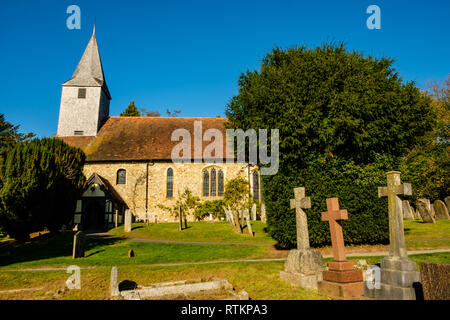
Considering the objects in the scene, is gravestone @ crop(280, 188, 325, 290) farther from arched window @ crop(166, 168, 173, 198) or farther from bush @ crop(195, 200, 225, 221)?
arched window @ crop(166, 168, 173, 198)

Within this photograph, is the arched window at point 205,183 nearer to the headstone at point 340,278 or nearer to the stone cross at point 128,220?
the stone cross at point 128,220

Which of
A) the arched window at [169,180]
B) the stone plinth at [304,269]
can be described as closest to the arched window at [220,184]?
the arched window at [169,180]

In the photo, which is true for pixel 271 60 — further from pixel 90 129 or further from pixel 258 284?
pixel 90 129

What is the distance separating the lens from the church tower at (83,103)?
2981 centimetres

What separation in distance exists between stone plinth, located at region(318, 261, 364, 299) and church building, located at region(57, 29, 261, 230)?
18.5 m

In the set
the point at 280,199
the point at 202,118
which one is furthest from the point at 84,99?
the point at 280,199

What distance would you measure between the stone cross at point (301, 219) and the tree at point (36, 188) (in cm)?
1251

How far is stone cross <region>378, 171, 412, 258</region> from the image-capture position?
6.47 meters

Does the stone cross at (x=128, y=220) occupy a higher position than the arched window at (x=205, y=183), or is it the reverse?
the arched window at (x=205, y=183)

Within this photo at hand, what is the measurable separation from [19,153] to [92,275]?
9.06 metres

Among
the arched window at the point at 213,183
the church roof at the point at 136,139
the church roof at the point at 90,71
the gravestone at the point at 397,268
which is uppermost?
the church roof at the point at 90,71

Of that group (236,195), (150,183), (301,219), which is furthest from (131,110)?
(301,219)

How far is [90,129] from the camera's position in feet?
97.0
